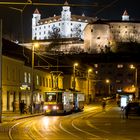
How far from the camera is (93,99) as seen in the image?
125 m

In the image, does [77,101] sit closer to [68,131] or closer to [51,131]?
[68,131]

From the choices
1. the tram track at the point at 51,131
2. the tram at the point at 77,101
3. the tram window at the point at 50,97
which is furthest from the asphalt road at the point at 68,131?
the tram at the point at 77,101

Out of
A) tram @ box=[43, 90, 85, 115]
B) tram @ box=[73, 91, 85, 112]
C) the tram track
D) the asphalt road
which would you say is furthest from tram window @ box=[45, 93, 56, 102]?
the tram track

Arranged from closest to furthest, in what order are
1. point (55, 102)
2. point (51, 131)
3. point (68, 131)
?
point (51, 131)
point (68, 131)
point (55, 102)

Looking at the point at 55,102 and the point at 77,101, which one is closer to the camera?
the point at 55,102

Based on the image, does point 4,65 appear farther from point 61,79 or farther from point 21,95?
point 61,79

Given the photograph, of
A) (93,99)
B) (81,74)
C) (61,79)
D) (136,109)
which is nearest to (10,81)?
(136,109)

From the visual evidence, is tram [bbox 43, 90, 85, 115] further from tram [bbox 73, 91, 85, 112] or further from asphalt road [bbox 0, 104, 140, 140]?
asphalt road [bbox 0, 104, 140, 140]

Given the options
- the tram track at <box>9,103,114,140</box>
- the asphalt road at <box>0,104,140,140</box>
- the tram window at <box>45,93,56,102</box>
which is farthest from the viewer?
the tram window at <box>45,93,56,102</box>

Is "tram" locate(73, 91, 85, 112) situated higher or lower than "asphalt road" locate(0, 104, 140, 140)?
higher

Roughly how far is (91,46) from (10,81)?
135 m

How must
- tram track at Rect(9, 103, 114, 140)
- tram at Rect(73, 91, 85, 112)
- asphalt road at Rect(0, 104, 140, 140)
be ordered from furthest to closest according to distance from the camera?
tram at Rect(73, 91, 85, 112) < tram track at Rect(9, 103, 114, 140) < asphalt road at Rect(0, 104, 140, 140)

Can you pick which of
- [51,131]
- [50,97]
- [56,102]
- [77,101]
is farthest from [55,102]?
[51,131]

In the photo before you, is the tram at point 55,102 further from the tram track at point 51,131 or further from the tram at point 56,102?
the tram track at point 51,131
